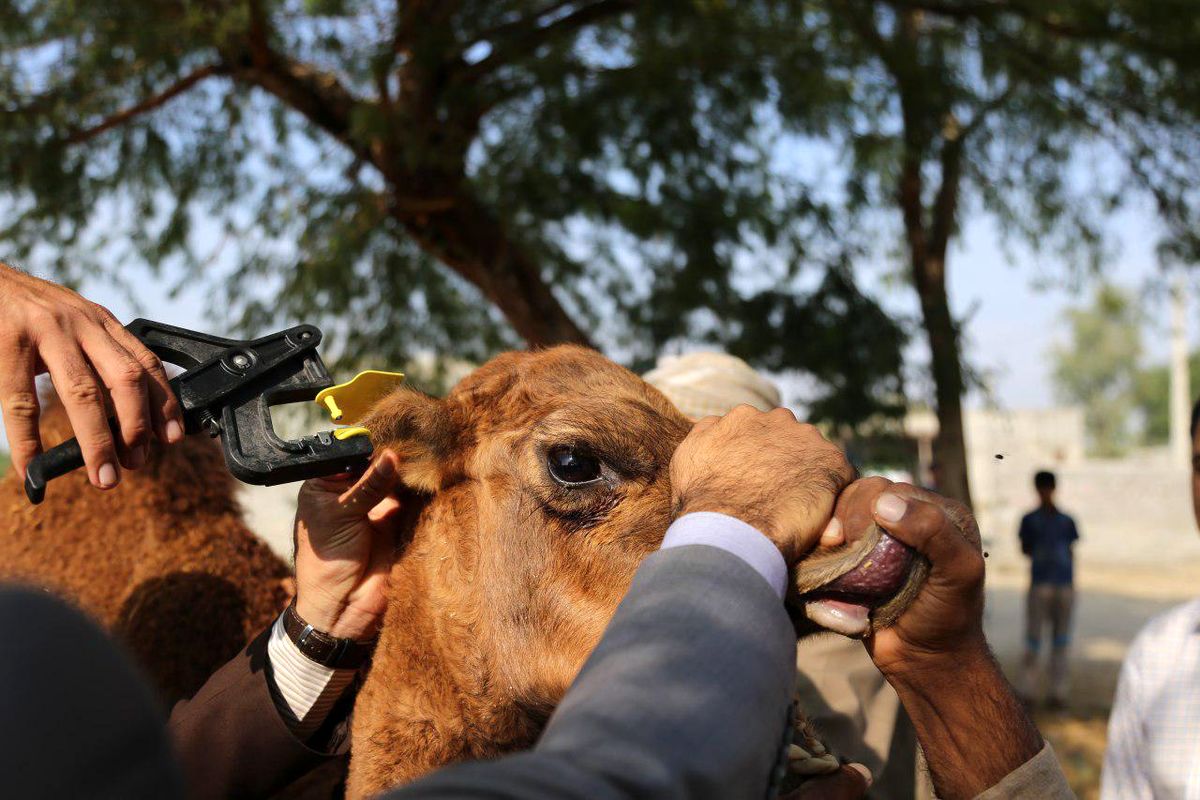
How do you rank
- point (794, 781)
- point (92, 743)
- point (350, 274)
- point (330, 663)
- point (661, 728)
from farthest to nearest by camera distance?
point (350, 274) → point (330, 663) → point (794, 781) → point (661, 728) → point (92, 743)

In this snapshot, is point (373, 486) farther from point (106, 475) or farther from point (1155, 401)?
point (1155, 401)

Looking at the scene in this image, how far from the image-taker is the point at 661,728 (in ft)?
3.73

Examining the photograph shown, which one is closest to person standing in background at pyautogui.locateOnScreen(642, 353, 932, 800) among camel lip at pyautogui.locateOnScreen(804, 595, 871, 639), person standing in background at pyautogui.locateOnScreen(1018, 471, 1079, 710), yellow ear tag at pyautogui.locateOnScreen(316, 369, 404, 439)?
yellow ear tag at pyautogui.locateOnScreen(316, 369, 404, 439)

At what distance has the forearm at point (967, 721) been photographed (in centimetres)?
182

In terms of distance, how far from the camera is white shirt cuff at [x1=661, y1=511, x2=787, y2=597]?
142 centimetres

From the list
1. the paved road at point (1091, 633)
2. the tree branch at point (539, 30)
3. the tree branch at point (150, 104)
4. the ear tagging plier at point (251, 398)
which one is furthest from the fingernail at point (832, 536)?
the paved road at point (1091, 633)

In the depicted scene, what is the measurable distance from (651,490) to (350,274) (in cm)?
590

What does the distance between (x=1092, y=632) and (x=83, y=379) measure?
18061mm

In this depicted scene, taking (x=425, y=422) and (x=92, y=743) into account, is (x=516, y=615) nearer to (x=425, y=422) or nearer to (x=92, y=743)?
(x=425, y=422)

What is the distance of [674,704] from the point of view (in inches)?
45.6

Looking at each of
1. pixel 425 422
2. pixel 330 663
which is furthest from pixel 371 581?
pixel 425 422

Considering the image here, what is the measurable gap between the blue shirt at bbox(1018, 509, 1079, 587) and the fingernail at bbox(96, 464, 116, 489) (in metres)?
11.2

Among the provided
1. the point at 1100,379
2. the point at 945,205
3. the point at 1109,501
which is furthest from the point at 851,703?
the point at 1100,379

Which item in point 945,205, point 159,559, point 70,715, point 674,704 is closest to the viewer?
point 70,715
